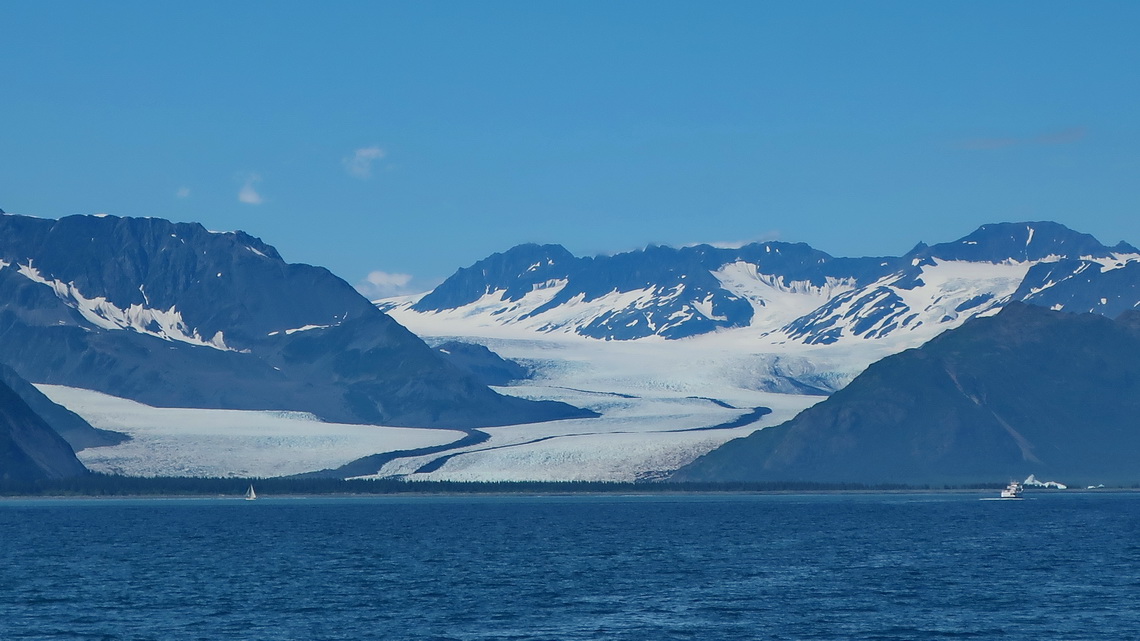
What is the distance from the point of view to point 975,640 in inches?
2842

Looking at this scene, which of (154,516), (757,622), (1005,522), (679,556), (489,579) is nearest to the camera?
(757,622)

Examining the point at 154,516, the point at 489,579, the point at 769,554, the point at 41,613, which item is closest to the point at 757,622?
the point at 489,579

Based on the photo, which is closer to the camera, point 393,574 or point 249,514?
point 393,574

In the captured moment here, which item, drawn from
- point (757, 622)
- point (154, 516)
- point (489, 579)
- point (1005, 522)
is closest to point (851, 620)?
point (757, 622)

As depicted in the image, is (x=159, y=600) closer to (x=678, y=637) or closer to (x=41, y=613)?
(x=41, y=613)

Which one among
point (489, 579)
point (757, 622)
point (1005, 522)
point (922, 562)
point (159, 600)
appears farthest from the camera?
point (1005, 522)

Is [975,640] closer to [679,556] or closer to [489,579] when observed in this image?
[489,579]

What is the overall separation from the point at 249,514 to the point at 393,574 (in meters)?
87.2

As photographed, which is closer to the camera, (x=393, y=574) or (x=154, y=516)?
(x=393, y=574)

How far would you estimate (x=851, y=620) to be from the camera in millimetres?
78750

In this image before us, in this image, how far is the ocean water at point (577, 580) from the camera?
76938 millimetres

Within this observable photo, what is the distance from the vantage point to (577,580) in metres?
98.8

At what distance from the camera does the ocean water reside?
7694 cm

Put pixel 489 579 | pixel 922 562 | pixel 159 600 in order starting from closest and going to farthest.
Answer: pixel 159 600
pixel 489 579
pixel 922 562
